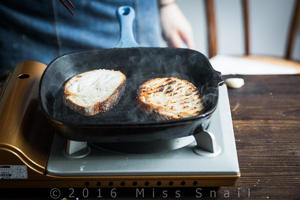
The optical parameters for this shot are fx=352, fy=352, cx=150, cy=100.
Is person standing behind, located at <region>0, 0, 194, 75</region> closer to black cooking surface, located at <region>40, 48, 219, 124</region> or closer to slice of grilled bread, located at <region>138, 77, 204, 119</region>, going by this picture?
black cooking surface, located at <region>40, 48, 219, 124</region>

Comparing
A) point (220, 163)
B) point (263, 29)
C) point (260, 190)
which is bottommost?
point (263, 29)

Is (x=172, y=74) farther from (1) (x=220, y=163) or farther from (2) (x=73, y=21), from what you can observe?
(2) (x=73, y=21)

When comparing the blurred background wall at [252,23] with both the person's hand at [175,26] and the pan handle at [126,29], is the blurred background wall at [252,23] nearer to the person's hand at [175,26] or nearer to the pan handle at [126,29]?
the person's hand at [175,26]

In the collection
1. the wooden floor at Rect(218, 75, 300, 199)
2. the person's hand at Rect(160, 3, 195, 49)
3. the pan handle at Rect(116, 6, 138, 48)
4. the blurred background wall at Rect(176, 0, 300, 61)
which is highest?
the pan handle at Rect(116, 6, 138, 48)

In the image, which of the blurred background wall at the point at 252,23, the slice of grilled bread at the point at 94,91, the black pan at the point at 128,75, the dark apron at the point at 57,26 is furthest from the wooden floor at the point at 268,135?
the blurred background wall at the point at 252,23

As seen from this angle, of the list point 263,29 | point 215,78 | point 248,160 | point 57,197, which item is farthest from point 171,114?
point 263,29

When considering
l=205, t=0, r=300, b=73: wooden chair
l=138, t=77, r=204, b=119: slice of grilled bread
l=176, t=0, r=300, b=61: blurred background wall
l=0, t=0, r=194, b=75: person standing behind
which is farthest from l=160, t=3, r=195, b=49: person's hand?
l=176, t=0, r=300, b=61: blurred background wall

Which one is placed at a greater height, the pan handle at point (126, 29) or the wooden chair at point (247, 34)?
the pan handle at point (126, 29)
